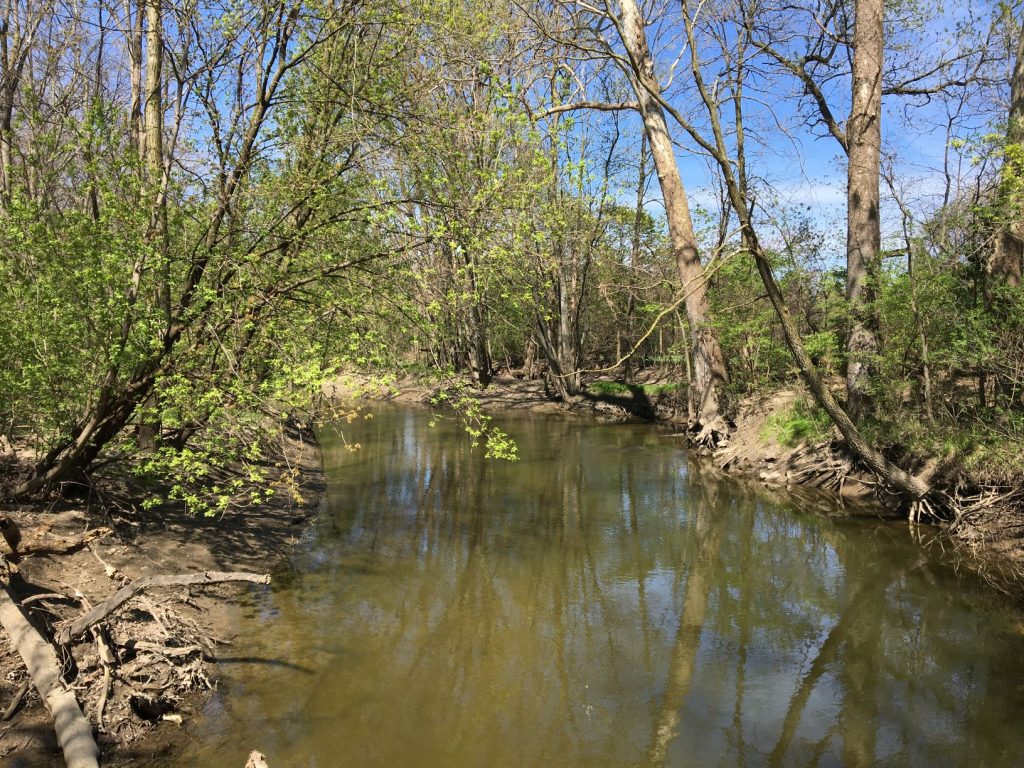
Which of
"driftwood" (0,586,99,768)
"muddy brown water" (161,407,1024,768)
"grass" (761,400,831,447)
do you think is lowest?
"muddy brown water" (161,407,1024,768)

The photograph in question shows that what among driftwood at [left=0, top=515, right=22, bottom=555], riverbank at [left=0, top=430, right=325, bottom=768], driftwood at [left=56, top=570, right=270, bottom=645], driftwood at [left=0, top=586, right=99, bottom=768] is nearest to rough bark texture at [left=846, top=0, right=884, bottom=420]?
riverbank at [left=0, top=430, right=325, bottom=768]

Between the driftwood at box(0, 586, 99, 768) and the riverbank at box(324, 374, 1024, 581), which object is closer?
the driftwood at box(0, 586, 99, 768)

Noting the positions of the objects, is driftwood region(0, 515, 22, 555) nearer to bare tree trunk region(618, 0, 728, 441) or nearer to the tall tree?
bare tree trunk region(618, 0, 728, 441)

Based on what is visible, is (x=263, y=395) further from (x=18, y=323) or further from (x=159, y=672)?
(x=159, y=672)

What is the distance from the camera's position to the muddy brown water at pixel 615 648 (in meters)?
5.14

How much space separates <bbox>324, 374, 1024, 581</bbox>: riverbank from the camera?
8680mm

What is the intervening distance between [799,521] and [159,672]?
9754 mm

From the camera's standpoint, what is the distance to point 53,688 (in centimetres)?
437

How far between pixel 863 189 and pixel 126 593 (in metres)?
13.6

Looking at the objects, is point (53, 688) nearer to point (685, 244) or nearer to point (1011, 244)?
point (1011, 244)

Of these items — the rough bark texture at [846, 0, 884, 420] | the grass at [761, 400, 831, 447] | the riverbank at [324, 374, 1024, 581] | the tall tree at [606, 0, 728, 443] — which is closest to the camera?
the riverbank at [324, 374, 1024, 581]

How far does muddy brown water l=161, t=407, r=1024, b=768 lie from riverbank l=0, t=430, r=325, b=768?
0.93 ft

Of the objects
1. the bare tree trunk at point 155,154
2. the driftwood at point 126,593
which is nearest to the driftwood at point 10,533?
the driftwood at point 126,593

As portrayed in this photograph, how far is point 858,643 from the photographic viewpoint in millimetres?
6961
